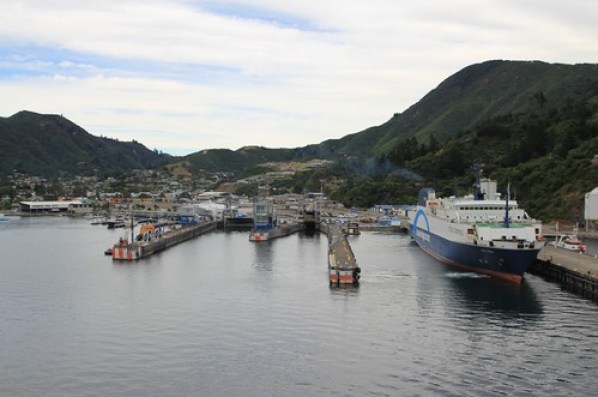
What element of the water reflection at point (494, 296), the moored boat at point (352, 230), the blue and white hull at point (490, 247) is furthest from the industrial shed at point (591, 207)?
the water reflection at point (494, 296)

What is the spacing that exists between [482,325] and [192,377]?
66.5ft

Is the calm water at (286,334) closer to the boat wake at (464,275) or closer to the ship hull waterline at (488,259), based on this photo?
the boat wake at (464,275)

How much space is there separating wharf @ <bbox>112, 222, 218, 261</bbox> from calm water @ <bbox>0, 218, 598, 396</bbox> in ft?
26.1

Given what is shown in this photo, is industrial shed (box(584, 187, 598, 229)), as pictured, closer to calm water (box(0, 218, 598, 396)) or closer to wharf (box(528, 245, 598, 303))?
wharf (box(528, 245, 598, 303))

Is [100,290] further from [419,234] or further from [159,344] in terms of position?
[419,234]

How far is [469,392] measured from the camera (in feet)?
103

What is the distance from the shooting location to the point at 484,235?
63.5 meters

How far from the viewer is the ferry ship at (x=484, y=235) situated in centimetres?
6025

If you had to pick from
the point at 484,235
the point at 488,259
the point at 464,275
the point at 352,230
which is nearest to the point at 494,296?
the point at 488,259

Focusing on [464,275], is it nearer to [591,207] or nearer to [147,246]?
[147,246]

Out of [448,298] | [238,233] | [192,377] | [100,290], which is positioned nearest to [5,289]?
[100,290]

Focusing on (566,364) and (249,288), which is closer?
(566,364)

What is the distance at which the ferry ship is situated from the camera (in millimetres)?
60250

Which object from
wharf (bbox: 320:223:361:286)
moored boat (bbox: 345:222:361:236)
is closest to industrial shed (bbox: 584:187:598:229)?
moored boat (bbox: 345:222:361:236)
